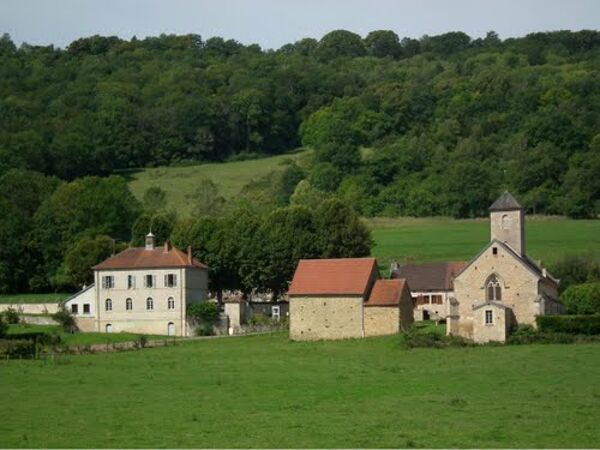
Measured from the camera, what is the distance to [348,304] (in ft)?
201

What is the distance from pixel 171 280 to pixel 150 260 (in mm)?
2122

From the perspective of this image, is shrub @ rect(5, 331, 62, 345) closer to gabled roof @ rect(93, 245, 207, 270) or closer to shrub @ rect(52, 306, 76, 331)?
shrub @ rect(52, 306, 76, 331)

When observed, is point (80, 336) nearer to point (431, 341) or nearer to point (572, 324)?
point (431, 341)

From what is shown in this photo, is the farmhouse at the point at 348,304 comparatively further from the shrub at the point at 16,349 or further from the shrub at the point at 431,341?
the shrub at the point at 16,349

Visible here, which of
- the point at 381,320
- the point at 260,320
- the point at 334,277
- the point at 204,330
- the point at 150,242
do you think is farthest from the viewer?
the point at 150,242

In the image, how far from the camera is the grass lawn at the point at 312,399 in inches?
1037

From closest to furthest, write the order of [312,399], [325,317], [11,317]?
[312,399], [325,317], [11,317]

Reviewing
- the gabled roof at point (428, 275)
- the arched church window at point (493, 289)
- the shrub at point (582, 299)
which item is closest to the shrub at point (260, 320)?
the gabled roof at point (428, 275)

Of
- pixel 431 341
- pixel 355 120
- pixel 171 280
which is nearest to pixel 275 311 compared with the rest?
pixel 171 280

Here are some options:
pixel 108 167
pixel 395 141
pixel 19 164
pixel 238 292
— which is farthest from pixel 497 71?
pixel 238 292

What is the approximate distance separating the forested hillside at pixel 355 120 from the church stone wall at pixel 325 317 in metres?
46.9

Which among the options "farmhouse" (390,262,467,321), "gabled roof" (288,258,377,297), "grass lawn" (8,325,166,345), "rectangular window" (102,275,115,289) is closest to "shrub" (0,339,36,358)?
"grass lawn" (8,325,166,345)

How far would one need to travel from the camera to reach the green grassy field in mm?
120125

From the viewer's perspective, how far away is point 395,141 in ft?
433
